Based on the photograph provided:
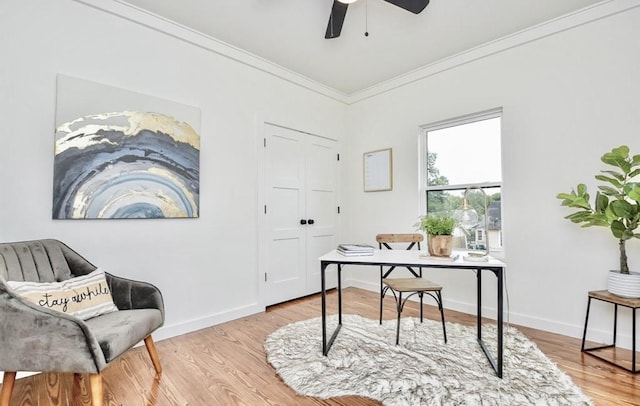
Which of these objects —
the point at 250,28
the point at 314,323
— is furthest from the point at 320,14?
the point at 314,323

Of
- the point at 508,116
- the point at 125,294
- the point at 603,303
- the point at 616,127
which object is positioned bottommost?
the point at 603,303

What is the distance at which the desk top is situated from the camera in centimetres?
194

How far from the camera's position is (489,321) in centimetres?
291

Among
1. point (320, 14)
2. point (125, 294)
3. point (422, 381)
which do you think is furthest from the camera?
point (320, 14)

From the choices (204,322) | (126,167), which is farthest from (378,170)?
(126,167)

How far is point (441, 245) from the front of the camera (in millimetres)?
2215

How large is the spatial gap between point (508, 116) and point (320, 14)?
6.49 feet

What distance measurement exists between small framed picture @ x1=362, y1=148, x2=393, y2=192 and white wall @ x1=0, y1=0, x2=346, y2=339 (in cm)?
98

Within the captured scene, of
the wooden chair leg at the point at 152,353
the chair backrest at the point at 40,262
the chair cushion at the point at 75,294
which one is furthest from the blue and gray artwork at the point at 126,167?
the wooden chair leg at the point at 152,353

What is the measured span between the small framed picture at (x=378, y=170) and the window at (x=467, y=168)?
1.39ft

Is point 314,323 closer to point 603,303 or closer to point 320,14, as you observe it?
point 603,303

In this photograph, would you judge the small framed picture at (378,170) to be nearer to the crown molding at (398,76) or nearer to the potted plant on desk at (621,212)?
the crown molding at (398,76)

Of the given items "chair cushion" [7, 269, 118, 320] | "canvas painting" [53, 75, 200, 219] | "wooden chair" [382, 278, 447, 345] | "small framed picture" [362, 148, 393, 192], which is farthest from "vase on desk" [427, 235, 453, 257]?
"chair cushion" [7, 269, 118, 320]

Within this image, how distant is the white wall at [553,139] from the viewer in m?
2.41
